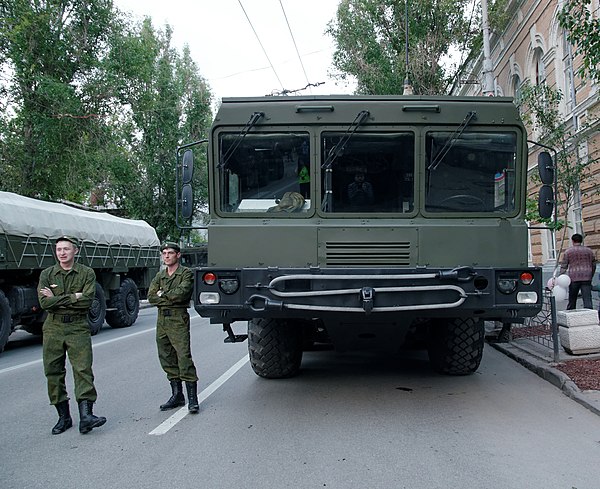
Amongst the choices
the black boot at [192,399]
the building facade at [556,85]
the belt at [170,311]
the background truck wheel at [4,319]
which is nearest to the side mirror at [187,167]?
the belt at [170,311]

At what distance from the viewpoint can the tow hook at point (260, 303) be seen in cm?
598

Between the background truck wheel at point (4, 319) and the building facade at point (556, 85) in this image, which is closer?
the background truck wheel at point (4, 319)

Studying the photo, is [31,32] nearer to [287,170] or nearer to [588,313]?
[287,170]

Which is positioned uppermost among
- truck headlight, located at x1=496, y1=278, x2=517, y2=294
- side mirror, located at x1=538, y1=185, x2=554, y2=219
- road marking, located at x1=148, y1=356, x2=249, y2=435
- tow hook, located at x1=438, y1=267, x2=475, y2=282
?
side mirror, located at x1=538, y1=185, x2=554, y2=219

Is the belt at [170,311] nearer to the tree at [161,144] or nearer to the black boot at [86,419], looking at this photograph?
the black boot at [86,419]

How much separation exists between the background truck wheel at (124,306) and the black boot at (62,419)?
10256 mm

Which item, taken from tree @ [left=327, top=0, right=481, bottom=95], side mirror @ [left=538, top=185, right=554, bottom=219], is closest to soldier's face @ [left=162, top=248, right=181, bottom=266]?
side mirror @ [left=538, top=185, right=554, bottom=219]

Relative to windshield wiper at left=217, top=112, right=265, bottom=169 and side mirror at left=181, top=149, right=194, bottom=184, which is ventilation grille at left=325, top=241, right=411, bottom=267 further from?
side mirror at left=181, top=149, right=194, bottom=184

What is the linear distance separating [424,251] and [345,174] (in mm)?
1158

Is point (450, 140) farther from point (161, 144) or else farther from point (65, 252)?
point (161, 144)

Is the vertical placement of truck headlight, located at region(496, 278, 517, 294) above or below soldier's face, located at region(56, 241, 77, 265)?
below

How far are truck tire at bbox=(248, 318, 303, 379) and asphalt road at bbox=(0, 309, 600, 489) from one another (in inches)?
7.0

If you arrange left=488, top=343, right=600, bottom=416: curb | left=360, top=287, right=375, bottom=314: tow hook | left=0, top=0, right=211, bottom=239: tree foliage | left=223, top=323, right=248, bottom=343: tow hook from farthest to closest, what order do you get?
1. left=0, top=0, right=211, bottom=239: tree foliage
2. left=223, top=323, right=248, bottom=343: tow hook
3. left=488, top=343, right=600, bottom=416: curb
4. left=360, top=287, right=375, bottom=314: tow hook

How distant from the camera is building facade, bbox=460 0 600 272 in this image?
14614mm
